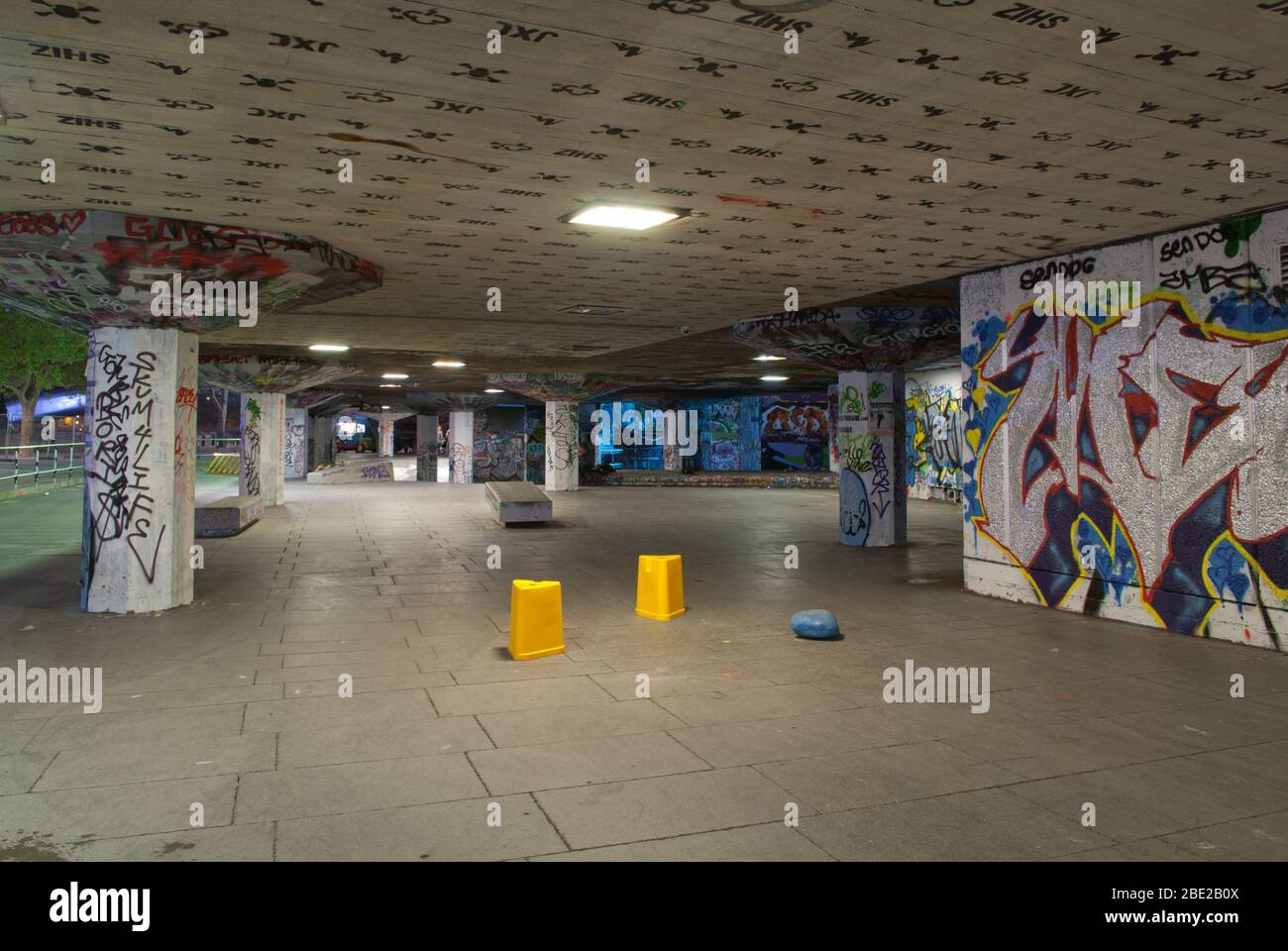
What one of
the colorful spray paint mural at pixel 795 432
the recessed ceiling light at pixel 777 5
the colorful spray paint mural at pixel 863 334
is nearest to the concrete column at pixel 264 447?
the colorful spray paint mural at pixel 863 334

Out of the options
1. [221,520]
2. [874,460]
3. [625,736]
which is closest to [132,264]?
[625,736]

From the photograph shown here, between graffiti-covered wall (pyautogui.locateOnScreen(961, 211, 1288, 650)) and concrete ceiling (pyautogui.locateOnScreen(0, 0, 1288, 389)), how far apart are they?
73cm

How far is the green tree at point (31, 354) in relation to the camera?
33363 millimetres

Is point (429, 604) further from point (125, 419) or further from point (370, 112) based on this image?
point (370, 112)

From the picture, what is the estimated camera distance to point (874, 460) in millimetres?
17172

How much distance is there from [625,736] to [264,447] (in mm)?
23757

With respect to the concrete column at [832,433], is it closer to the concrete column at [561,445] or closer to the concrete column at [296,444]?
the concrete column at [561,445]

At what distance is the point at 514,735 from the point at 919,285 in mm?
10518

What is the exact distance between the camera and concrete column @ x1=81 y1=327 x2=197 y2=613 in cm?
992

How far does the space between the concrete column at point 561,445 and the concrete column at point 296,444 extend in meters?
14.2

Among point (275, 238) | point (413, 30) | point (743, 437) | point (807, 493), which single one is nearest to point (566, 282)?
point (275, 238)

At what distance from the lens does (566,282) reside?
495 inches

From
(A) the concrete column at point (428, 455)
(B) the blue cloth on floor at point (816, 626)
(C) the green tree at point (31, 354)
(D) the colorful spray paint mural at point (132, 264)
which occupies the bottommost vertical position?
(B) the blue cloth on floor at point (816, 626)

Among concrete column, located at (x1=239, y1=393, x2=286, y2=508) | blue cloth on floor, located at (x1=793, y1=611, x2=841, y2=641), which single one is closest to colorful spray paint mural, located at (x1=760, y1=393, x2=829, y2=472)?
concrete column, located at (x1=239, y1=393, x2=286, y2=508)
